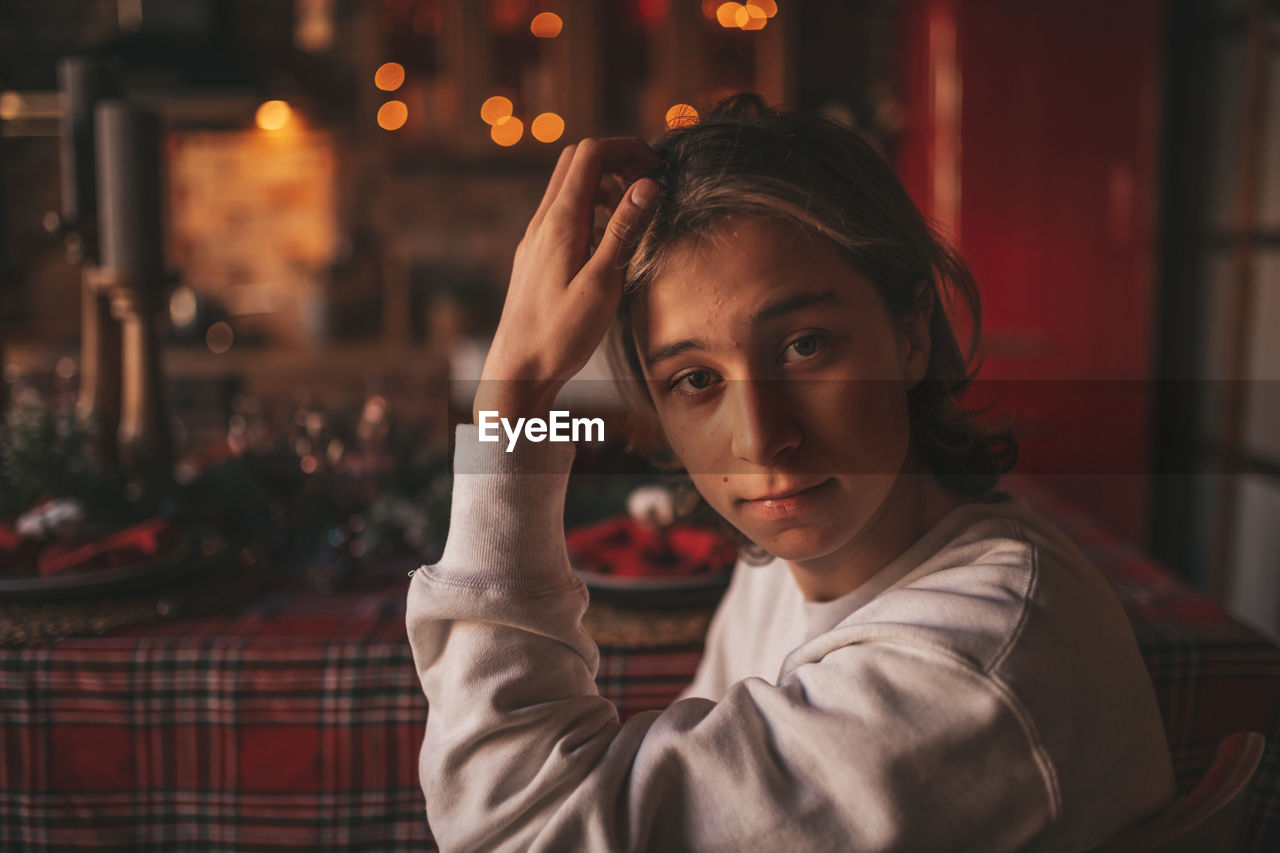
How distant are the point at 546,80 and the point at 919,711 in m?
2.84

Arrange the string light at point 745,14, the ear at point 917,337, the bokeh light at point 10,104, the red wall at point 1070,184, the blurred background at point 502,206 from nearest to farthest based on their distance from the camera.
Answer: the ear at point 917,337 < the blurred background at point 502,206 < the red wall at point 1070,184 < the bokeh light at point 10,104 < the string light at point 745,14

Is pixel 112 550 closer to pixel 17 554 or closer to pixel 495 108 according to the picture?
pixel 17 554

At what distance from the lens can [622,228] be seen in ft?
1.55

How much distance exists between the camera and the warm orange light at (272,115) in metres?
2.27

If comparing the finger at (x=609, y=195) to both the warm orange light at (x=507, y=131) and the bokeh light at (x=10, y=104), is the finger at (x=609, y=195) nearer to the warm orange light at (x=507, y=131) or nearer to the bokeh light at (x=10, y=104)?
the warm orange light at (x=507, y=131)

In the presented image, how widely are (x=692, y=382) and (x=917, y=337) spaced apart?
0.44 ft

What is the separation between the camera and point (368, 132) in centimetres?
314

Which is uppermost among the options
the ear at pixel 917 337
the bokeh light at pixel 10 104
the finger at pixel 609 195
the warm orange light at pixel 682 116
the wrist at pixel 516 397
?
the bokeh light at pixel 10 104

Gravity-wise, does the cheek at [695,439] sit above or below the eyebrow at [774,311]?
below

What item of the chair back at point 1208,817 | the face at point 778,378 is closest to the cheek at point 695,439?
the face at point 778,378

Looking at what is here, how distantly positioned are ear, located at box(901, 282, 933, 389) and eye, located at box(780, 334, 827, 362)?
7 centimetres

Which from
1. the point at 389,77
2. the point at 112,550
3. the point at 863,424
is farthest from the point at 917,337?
the point at 389,77

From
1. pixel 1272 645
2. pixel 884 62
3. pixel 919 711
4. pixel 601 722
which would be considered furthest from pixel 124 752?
pixel 884 62

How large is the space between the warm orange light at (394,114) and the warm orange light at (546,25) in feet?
1.51
